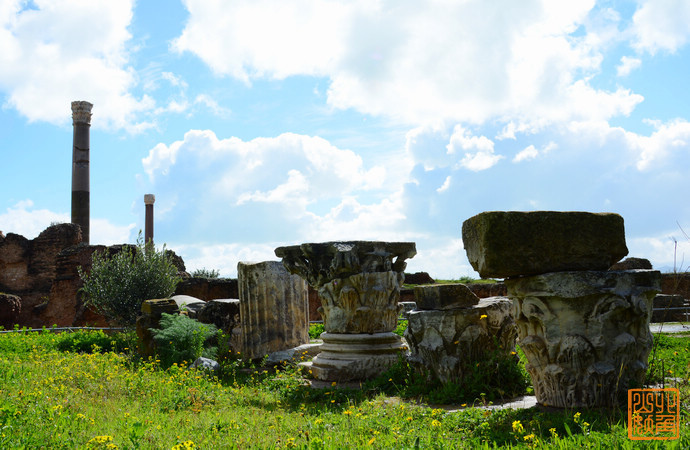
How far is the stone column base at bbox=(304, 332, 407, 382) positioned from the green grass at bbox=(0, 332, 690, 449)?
1.53 ft

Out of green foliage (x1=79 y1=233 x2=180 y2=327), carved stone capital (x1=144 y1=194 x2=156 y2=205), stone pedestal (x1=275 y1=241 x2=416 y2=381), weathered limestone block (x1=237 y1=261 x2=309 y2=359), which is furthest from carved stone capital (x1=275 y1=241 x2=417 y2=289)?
carved stone capital (x1=144 y1=194 x2=156 y2=205)

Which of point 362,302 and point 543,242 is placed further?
point 362,302

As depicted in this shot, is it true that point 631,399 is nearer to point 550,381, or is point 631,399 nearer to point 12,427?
point 550,381

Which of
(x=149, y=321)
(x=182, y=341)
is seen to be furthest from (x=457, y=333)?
(x=149, y=321)

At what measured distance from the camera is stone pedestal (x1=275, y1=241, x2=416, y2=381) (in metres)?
7.62

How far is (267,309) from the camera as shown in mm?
9641

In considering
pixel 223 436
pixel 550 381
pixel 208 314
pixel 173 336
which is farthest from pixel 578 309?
pixel 208 314

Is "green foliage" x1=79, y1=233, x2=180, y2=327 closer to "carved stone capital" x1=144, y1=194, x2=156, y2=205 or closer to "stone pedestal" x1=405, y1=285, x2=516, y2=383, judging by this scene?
"stone pedestal" x1=405, y1=285, x2=516, y2=383

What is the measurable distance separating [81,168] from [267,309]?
61.1 ft

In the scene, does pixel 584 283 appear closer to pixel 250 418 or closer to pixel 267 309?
pixel 250 418

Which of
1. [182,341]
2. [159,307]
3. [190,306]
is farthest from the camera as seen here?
[190,306]

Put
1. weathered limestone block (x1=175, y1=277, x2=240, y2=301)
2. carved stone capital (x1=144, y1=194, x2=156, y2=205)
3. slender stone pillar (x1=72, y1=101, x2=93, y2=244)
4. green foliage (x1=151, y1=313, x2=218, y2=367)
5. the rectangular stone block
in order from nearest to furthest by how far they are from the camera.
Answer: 1. green foliage (x1=151, y1=313, x2=218, y2=367)
2. the rectangular stone block
3. weathered limestone block (x1=175, y1=277, x2=240, y2=301)
4. slender stone pillar (x1=72, y1=101, x2=93, y2=244)
5. carved stone capital (x1=144, y1=194, x2=156, y2=205)

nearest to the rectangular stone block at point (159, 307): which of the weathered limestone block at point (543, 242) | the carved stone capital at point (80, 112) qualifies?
the weathered limestone block at point (543, 242)

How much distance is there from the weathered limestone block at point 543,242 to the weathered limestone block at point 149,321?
735cm
